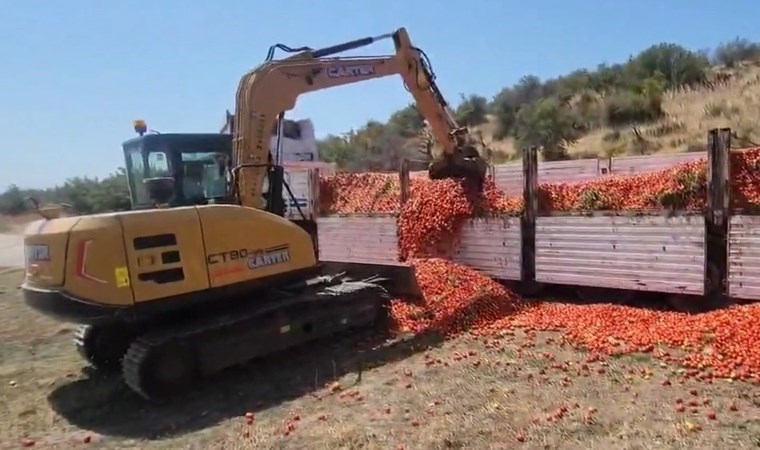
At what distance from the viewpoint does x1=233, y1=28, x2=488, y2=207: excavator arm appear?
790cm

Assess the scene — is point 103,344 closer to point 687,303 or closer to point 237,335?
point 237,335

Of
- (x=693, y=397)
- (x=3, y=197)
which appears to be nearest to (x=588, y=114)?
(x=693, y=397)

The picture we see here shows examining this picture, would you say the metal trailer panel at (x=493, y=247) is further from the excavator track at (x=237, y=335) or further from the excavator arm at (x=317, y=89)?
the excavator track at (x=237, y=335)

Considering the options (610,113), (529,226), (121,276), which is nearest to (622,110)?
(610,113)

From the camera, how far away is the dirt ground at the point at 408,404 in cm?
506

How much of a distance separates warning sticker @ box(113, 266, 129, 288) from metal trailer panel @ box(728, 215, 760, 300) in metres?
6.46

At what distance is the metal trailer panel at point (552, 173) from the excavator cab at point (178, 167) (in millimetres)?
4564


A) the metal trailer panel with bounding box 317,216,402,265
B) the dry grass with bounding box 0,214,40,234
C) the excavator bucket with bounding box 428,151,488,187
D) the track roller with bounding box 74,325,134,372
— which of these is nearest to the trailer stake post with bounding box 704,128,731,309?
the excavator bucket with bounding box 428,151,488,187

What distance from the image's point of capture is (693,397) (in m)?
5.57

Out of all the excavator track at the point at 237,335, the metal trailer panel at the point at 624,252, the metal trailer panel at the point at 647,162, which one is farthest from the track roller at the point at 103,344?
the metal trailer panel at the point at 647,162

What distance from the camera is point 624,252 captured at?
8.48m

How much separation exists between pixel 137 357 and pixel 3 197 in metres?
52.3

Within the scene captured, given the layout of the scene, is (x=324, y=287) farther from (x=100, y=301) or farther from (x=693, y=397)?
(x=693, y=397)

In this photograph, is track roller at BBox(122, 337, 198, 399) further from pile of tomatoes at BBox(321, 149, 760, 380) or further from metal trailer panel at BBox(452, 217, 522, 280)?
metal trailer panel at BBox(452, 217, 522, 280)
